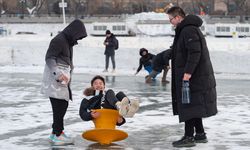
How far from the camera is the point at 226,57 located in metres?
24.6

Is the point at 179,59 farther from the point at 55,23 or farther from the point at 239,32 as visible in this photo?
the point at 55,23

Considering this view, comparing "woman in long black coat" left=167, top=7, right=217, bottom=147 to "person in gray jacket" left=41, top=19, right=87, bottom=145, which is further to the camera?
"person in gray jacket" left=41, top=19, right=87, bottom=145

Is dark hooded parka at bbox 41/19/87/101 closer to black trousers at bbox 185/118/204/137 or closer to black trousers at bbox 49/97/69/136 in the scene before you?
black trousers at bbox 49/97/69/136

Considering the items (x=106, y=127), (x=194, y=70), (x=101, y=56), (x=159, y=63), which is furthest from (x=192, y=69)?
(x=101, y=56)

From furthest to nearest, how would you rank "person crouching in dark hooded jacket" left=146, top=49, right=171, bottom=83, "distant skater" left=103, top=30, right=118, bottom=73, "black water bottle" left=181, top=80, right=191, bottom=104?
1. "distant skater" left=103, top=30, right=118, bottom=73
2. "person crouching in dark hooded jacket" left=146, top=49, right=171, bottom=83
3. "black water bottle" left=181, top=80, right=191, bottom=104

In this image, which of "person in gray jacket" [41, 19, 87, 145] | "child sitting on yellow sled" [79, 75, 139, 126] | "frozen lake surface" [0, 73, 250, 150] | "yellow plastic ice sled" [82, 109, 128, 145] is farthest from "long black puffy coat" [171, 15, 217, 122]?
"person in gray jacket" [41, 19, 87, 145]

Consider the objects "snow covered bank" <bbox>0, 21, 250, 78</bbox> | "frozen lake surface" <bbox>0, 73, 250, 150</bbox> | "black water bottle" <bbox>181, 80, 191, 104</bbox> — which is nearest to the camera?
"black water bottle" <bbox>181, 80, 191, 104</bbox>

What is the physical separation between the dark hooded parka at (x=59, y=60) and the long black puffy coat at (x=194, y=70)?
4.37ft

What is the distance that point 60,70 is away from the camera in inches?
376

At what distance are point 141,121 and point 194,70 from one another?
2.89m

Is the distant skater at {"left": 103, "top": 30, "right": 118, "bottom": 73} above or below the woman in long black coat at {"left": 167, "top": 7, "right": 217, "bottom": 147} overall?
below

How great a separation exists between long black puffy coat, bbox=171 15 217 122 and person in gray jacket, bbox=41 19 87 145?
4.36ft

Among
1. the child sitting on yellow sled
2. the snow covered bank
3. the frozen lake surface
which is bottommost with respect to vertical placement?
the snow covered bank

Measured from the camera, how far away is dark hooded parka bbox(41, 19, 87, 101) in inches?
377
